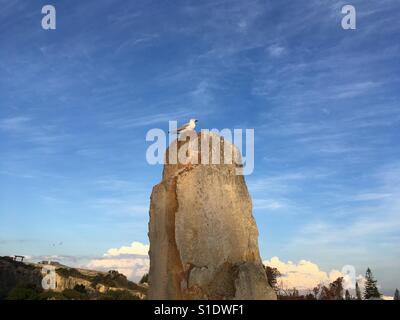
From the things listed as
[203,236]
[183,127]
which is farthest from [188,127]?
[203,236]

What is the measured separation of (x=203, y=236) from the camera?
1263 centimetres

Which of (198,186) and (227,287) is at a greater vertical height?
(198,186)

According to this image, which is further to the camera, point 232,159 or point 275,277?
point 275,277

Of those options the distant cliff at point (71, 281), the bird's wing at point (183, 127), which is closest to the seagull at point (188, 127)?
the bird's wing at point (183, 127)

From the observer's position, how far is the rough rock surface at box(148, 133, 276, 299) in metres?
12.4

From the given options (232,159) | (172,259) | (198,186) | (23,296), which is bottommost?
(23,296)

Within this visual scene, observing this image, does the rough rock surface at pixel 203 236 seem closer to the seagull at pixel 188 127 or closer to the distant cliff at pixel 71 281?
the seagull at pixel 188 127

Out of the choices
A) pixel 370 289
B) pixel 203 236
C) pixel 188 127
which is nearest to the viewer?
pixel 203 236

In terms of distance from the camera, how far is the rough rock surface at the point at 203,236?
488 inches

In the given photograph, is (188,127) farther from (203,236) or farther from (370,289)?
(370,289)

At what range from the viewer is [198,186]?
13.0 m
